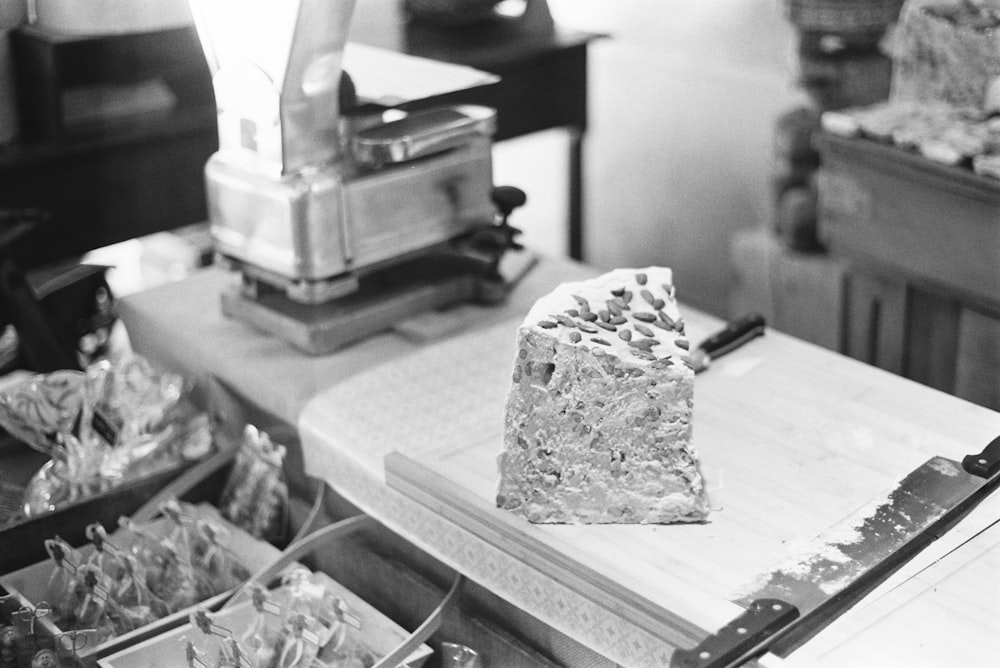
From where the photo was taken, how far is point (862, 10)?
2855 mm

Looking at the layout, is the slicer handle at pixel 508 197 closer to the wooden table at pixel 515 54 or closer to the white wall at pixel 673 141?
the wooden table at pixel 515 54

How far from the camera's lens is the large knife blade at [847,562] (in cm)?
100

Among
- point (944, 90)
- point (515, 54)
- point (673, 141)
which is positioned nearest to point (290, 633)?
point (944, 90)

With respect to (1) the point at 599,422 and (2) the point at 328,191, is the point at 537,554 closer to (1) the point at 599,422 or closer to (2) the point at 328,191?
(1) the point at 599,422

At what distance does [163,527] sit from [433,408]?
1.12ft

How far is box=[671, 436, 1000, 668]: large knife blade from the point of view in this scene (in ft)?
3.28

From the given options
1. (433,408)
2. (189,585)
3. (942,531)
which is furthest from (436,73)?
(942,531)

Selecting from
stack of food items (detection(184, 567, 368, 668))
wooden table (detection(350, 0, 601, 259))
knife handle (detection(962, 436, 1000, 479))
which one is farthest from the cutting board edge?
wooden table (detection(350, 0, 601, 259))

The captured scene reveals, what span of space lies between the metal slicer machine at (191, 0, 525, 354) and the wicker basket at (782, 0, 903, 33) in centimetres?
149

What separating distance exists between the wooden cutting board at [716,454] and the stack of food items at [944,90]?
67 centimetres

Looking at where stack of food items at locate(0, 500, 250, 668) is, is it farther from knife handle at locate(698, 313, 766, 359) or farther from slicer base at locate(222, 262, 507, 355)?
knife handle at locate(698, 313, 766, 359)

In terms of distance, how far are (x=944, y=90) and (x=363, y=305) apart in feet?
3.76

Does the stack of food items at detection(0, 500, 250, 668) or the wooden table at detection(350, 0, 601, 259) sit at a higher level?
the wooden table at detection(350, 0, 601, 259)

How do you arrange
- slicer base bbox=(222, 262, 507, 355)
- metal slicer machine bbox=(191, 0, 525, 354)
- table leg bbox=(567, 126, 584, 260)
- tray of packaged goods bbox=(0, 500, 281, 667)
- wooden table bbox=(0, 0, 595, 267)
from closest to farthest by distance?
1. tray of packaged goods bbox=(0, 500, 281, 667)
2. metal slicer machine bbox=(191, 0, 525, 354)
3. slicer base bbox=(222, 262, 507, 355)
4. wooden table bbox=(0, 0, 595, 267)
5. table leg bbox=(567, 126, 584, 260)
